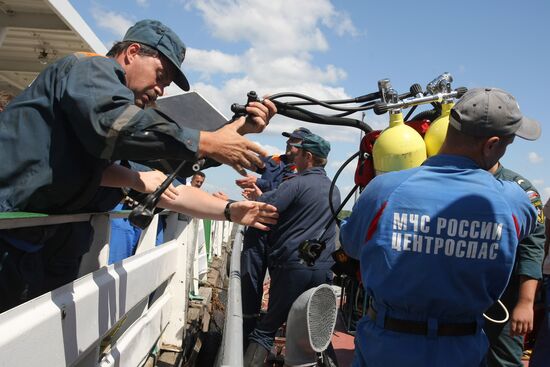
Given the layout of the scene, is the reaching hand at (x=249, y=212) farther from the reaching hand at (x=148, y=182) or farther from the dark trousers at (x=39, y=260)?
the dark trousers at (x=39, y=260)

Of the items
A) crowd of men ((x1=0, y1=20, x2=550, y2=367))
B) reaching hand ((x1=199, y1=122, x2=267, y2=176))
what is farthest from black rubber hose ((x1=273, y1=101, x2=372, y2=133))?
reaching hand ((x1=199, y1=122, x2=267, y2=176))

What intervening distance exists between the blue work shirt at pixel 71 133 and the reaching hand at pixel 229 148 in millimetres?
58

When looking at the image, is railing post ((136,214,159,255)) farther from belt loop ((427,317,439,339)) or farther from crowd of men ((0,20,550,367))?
belt loop ((427,317,439,339))

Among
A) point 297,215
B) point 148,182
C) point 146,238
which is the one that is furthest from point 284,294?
point 148,182

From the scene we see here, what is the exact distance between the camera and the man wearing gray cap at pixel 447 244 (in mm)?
2281

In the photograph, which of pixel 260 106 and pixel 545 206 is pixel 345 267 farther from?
pixel 545 206

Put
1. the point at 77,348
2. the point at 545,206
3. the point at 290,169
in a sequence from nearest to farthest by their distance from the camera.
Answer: the point at 77,348 → the point at 545,206 → the point at 290,169

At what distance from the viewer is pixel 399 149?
2.62m

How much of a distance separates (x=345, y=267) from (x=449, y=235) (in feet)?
3.32

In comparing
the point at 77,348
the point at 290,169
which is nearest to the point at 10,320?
the point at 77,348

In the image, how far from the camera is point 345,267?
10.5 ft

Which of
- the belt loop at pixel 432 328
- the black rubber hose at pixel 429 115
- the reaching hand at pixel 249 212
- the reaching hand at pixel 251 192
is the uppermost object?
the black rubber hose at pixel 429 115

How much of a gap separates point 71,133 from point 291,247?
3283 millimetres

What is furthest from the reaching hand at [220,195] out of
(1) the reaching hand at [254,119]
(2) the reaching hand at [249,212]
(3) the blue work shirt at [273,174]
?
(3) the blue work shirt at [273,174]
